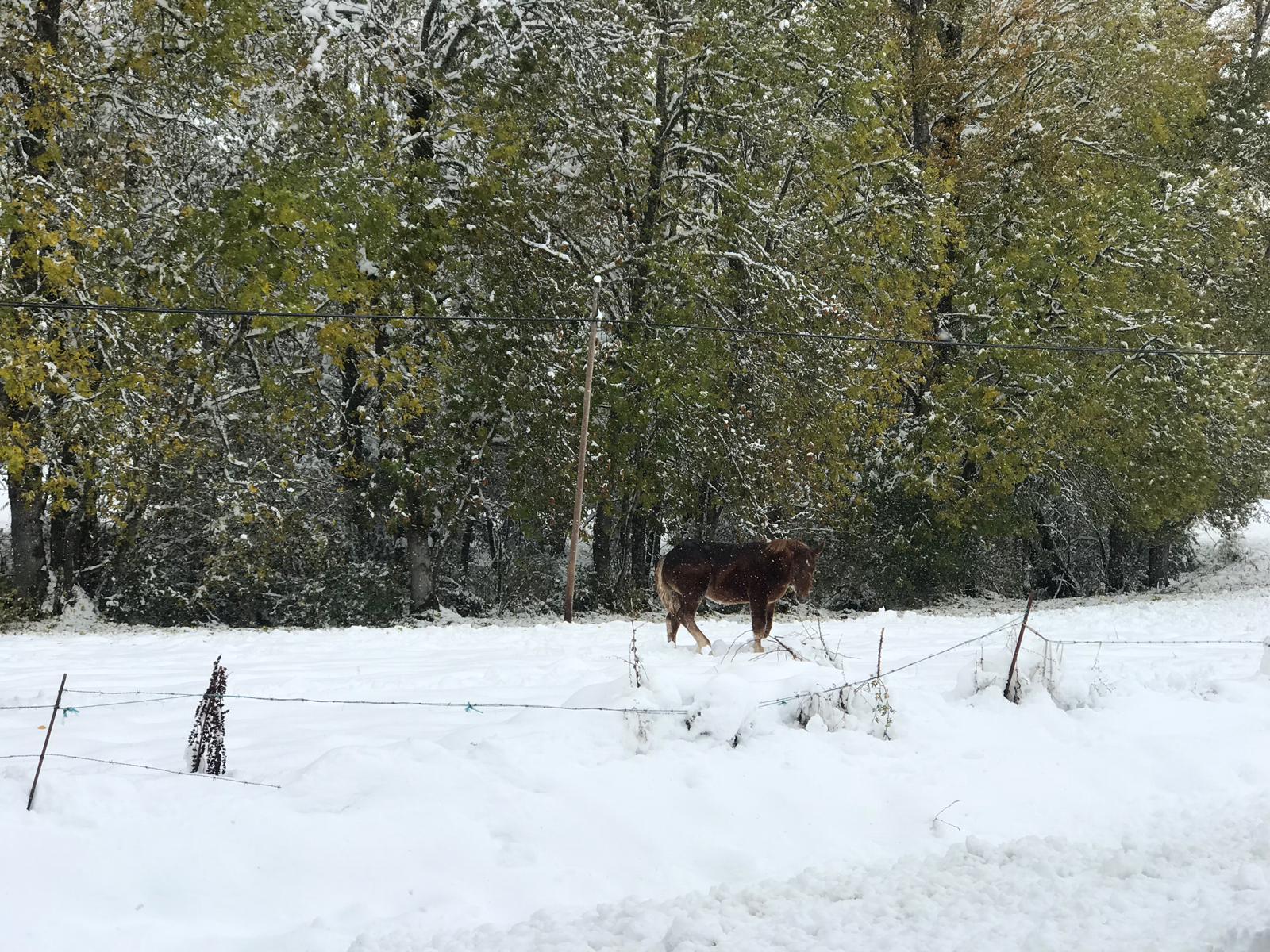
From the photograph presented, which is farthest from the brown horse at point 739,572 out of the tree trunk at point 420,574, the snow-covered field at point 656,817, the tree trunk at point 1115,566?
the tree trunk at point 1115,566

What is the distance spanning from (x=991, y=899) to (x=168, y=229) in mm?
16217

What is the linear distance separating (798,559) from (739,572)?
56 cm

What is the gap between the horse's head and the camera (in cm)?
981

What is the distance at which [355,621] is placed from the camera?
62.8ft

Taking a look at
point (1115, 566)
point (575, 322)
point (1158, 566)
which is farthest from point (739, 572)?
point (1158, 566)

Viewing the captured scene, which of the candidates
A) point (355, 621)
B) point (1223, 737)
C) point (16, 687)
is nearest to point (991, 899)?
point (1223, 737)

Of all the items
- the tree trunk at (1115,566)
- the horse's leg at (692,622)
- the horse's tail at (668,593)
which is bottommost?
the horse's leg at (692,622)

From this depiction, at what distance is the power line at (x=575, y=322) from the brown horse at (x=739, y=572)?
544 centimetres

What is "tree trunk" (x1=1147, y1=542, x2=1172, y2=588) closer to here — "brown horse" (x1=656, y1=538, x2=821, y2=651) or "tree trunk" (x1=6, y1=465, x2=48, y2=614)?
"brown horse" (x1=656, y1=538, x2=821, y2=651)

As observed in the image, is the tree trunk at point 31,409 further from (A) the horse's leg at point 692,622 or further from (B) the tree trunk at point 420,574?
(A) the horse's leg at point 692,622

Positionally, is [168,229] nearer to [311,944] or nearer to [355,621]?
[355,621]

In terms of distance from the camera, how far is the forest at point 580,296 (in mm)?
15305

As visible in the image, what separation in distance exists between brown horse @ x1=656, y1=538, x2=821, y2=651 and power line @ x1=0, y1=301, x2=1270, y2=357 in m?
5.44

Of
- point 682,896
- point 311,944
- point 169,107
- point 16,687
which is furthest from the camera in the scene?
point 169,107
